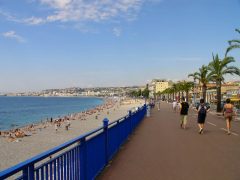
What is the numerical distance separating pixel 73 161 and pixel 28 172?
6.87 ft

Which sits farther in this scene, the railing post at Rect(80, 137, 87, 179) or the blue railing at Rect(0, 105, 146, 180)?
the railing post at Rect(80, 137, 87, 179)

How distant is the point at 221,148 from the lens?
39.8 ft

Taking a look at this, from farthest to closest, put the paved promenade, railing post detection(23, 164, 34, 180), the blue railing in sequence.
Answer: the paved promenade, the blue railing, railing post detection(23, 164, 34, 180)

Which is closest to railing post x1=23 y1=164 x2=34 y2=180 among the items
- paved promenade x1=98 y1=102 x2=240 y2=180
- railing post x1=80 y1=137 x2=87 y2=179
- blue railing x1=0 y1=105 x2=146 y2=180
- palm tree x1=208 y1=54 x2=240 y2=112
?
blue railing x1=0 y1=105 x2=146 y2=180

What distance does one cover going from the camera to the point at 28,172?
3.74 metres

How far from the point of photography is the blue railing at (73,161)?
379 cm

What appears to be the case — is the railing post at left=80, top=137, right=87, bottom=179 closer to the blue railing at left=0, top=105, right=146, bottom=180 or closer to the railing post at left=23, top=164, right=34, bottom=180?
the blue railing at left=0, top=105, right=146, bottom=180

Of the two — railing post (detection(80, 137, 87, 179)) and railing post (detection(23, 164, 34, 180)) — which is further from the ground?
railing post (detection(23, 164, 34, 180))

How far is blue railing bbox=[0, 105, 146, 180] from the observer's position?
3788 millimetres

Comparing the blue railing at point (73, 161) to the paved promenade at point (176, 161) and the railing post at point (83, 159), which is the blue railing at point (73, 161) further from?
the paved promenade at point (176, 161)

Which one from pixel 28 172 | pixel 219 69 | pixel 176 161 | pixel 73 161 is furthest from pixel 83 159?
pixel 219 69

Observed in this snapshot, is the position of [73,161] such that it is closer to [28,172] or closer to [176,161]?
[28,172]

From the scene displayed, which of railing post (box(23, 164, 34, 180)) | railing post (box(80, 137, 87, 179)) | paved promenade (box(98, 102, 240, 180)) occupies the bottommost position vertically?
paved promenade (box(98, 102, 240, 180))

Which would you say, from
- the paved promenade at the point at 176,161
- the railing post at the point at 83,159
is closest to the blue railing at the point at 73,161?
the railing post at the point at 83,159
